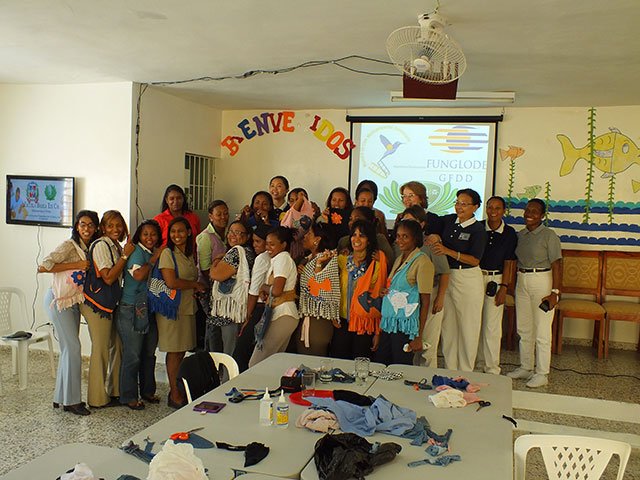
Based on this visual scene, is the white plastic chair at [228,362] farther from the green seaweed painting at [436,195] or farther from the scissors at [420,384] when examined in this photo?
the green seaweed painting at [436,195]

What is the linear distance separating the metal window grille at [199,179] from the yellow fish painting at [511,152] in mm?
3578

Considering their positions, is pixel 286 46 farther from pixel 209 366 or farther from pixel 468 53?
pixel 209 366

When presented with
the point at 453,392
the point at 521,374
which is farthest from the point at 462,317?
the point at 453,392

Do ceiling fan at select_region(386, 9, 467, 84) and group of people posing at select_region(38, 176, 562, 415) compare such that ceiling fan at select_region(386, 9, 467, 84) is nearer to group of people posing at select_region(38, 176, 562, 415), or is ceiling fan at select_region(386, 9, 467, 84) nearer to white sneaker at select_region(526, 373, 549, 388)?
group of people posing at select_region(38, 176, 562, 415)

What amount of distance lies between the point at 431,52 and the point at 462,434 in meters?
2.17

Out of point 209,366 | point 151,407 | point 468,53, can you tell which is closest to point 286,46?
point 468,53

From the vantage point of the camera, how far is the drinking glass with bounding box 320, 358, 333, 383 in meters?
3.20

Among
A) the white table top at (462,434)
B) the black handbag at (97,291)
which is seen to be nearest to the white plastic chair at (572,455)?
the white table top at (462,434)

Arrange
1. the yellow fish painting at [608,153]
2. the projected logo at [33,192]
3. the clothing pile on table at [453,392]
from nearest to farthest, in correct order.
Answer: the clothing pile on table at [453,392], the projected logo at [33,192], the yellow fish painting at [608,153]

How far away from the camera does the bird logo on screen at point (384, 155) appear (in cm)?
724

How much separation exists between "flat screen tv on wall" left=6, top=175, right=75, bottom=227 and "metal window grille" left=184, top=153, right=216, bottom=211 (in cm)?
146

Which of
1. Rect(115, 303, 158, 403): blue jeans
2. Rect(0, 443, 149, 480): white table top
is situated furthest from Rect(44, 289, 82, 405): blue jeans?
Rect(0, 443, 149, 480): white table top

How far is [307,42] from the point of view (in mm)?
4219

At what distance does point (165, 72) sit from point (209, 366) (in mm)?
3123
